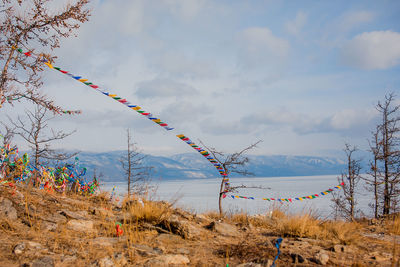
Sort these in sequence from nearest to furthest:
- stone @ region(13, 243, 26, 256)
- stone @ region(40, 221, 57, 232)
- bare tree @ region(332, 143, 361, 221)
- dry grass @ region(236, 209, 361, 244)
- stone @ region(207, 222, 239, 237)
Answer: stone @ region(13, 243, 26, 256) < stone @ region(40, 221, 57, 232) < dry grass @ region(236, 209, 361, 244) < stone @ region(207, 222, 239, 237) < bare tree @ region(332, 143, 361, 221)

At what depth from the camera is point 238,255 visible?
483 cm

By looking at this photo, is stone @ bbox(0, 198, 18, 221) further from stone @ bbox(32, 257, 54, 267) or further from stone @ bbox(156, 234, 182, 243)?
stone @ bbox(156, 234, 182, 243)

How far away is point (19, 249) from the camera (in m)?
4.40

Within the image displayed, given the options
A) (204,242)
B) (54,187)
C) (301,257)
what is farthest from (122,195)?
(301,257)

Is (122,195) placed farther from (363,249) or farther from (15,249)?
(363,249)

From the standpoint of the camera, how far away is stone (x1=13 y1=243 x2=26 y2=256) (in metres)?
4.34

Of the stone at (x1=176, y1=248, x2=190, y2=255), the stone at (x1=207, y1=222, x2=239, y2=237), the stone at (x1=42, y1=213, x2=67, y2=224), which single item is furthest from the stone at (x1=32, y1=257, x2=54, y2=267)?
the stone at (x1=207, y1=222, x2=239, y2=237)

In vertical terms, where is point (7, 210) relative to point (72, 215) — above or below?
above

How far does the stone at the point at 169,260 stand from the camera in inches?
171

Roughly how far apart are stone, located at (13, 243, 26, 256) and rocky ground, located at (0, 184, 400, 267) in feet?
0.05

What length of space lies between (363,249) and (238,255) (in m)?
2.38

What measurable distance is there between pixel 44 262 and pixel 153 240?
185 cm

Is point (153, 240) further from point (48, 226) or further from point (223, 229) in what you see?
point (48, 226)

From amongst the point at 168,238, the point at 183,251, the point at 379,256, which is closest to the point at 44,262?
the point at 183,251
